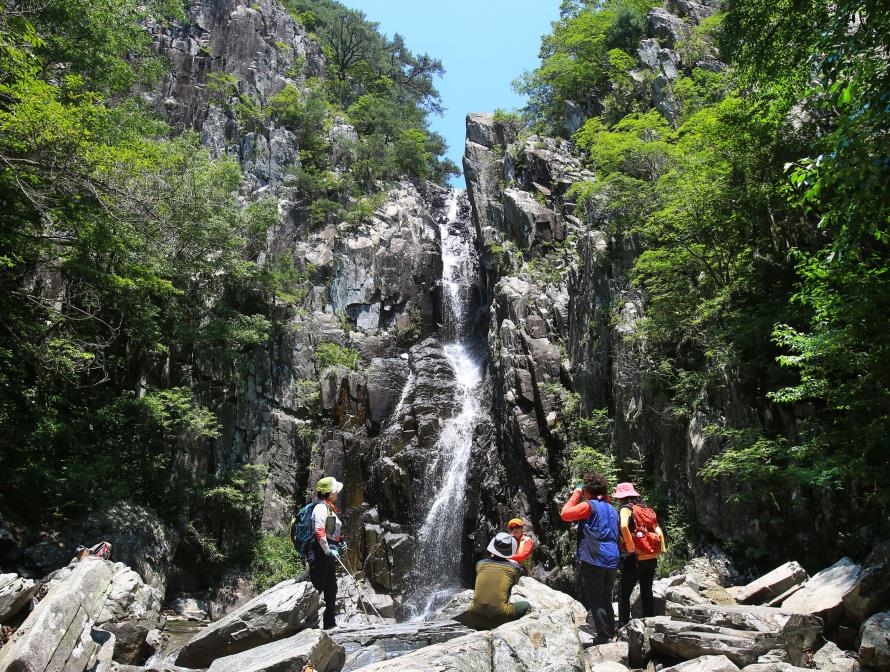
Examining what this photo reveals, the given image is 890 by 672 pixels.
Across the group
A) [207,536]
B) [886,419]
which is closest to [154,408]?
[207,536]

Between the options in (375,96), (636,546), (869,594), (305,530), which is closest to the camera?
(869,594)

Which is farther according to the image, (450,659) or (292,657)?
(292,657)

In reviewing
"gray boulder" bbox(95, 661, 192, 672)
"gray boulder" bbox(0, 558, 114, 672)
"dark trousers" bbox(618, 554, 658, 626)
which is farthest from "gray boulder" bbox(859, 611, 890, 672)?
"gray boulder" bbox(0, 558, 114, 672)

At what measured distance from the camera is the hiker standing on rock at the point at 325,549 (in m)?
6.67

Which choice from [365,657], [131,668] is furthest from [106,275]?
[365,657]

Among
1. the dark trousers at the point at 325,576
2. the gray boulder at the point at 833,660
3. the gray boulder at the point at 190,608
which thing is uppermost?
the dark trousers at the point at 325,576

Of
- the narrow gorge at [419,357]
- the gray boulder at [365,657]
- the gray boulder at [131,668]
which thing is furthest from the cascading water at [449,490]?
the gray boulder at [131,668]

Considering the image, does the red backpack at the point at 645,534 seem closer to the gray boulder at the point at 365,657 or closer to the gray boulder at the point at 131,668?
the gray boulder at the point at 365,657

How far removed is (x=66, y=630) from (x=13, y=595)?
1.08 m

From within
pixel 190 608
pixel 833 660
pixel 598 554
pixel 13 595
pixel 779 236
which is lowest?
pixel 190 608

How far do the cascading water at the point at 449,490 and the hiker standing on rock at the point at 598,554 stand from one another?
11261 mm

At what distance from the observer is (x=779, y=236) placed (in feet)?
36.7

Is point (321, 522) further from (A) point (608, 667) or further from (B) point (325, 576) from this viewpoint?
(A) point (608, 667)

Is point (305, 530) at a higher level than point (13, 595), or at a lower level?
higher
